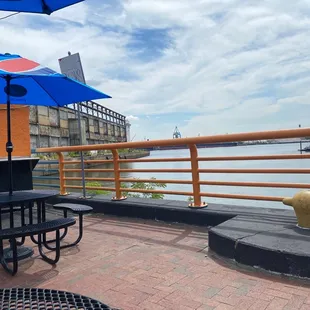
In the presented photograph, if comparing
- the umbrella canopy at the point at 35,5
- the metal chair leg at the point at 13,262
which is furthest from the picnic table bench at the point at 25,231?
the umbrella canopy at the point at 35,5

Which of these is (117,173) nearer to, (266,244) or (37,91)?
(37,91)

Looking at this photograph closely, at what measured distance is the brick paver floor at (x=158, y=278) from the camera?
2252 mm

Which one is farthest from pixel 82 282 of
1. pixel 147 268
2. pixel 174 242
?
pixel 174 242

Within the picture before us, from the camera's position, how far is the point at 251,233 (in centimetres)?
308

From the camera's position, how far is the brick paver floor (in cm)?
225

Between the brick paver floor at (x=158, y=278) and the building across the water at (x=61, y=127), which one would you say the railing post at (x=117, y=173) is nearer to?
the brick paver floor at (x=158, y=278)

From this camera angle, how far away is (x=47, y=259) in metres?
3.20

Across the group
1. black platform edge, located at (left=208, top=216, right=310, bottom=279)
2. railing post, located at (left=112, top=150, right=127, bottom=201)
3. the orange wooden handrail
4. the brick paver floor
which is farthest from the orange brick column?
black platform edge, located at (left=208, top=216, right=310, bottom=279)

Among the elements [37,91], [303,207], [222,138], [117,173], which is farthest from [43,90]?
[303,207]

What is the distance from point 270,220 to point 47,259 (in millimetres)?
2334

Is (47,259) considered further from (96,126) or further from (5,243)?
(96,126)

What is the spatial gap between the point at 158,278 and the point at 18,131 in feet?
14.4

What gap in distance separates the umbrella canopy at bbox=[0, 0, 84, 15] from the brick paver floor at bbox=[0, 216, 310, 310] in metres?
2.42

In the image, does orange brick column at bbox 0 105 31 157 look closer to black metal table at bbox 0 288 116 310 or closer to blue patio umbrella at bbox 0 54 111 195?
blue patio umbrella at bbox 0 54 111 195
